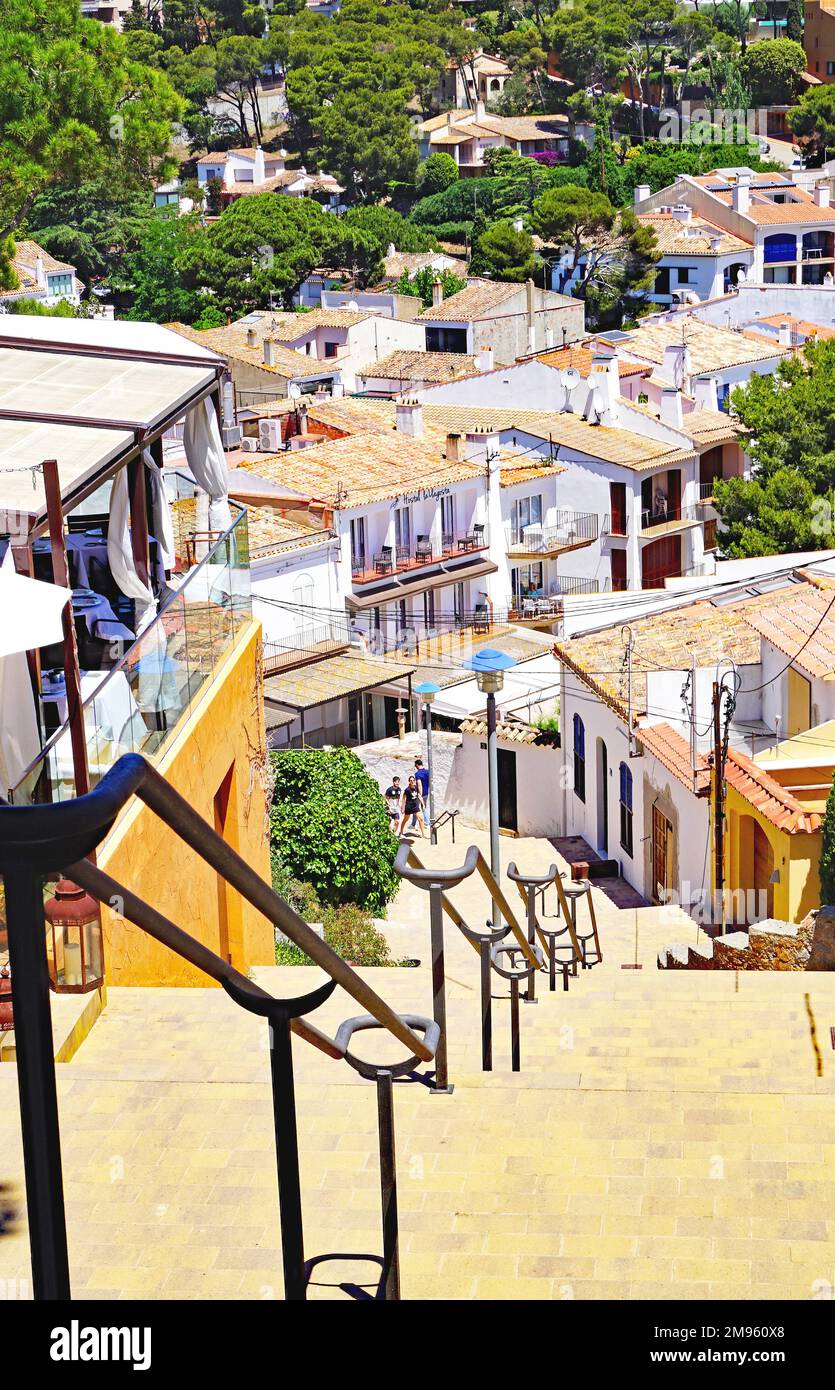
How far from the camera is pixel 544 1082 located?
6125 millimetres

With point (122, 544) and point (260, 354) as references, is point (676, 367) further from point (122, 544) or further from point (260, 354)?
point (122, 544)

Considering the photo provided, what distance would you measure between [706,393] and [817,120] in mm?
61365

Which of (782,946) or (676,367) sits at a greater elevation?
(782,946)

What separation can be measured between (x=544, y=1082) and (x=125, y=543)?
398cm

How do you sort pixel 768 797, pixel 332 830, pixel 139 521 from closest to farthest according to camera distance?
pixel 139 521 → pixel 768 797 → pixel 332 830

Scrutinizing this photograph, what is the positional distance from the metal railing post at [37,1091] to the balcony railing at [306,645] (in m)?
30.1

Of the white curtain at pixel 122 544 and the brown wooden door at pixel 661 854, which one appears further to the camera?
the brown wooden door at pixel 661 854

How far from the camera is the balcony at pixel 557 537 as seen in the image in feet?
137

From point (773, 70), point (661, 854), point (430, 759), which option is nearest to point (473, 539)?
point (430, 759)

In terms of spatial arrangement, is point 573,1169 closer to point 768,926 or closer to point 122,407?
point 122,407

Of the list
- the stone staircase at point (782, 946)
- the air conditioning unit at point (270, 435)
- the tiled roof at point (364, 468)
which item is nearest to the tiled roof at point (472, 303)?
the tiled roof at point (364, 468)

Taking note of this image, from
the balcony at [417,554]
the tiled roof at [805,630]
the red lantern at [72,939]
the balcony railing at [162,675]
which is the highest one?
the balcony railing at [162,675]

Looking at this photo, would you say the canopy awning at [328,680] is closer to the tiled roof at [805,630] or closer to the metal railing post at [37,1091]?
the tiled roof at [805,630]

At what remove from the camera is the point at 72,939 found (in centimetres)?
704
